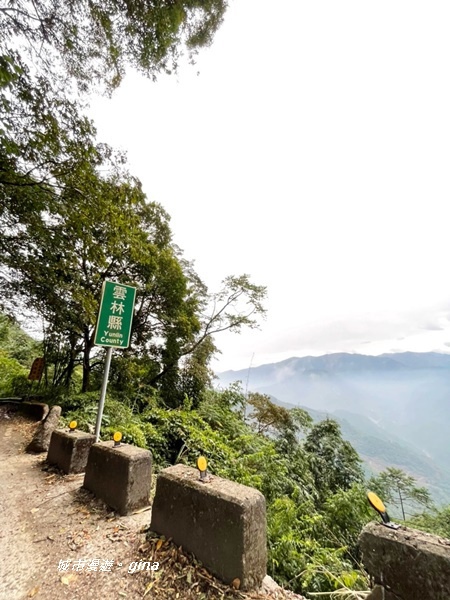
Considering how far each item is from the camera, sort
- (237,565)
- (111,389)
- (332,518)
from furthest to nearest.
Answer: (111,389) < (332,518) < (237,565)

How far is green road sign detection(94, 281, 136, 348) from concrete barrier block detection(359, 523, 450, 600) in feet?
10.3

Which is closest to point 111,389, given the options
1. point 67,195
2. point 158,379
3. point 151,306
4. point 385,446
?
point 158,379

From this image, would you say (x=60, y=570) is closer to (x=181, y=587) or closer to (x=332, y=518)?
(x=181, y=587)

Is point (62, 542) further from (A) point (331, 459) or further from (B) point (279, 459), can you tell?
(A) point (331, 459)

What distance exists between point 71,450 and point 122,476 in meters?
1.34

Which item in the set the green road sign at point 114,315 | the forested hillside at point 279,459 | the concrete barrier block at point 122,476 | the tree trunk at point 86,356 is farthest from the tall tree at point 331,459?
the green road sign at point 114,315

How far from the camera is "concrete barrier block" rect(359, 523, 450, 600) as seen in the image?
998mm

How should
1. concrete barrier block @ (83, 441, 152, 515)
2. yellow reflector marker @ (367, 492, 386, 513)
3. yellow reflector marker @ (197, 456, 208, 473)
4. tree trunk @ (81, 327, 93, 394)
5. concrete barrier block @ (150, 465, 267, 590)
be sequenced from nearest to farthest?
yellow reflector marker @ (367, 492, 386, 513) < concrete barrier block @ (150, 465, 267, 590) < yellow reflector marker @ (197, 456, 208, 473) < concrete barrier block @ (83, 441, 152, 515) < tree trunk @ (81, 327, 93, 394)

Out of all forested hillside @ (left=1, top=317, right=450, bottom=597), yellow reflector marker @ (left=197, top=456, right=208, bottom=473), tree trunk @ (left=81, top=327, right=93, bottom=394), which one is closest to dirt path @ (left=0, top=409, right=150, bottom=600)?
yellow reflector marker @ (left=197, top=456, right=208, bottom=473)

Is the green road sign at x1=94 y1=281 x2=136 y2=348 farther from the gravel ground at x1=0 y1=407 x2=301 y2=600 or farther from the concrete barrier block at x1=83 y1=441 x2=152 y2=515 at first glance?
the gravel ground at x1=0 y1=407 x2=301 y2=600

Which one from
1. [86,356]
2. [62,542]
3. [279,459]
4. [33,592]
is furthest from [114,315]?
[279,459]

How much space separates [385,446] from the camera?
418ft

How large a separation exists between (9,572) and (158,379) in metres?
8.15

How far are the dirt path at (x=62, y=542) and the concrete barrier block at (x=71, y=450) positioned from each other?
0.12 m
